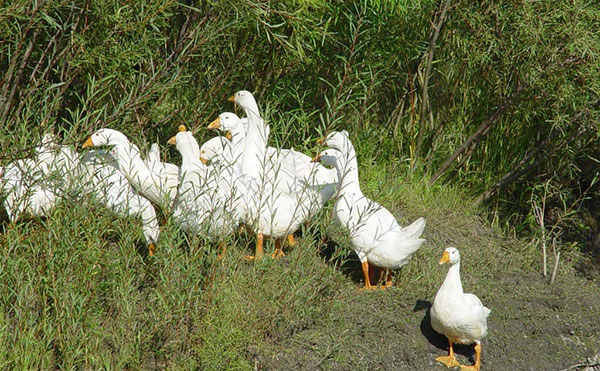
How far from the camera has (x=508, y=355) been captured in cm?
543

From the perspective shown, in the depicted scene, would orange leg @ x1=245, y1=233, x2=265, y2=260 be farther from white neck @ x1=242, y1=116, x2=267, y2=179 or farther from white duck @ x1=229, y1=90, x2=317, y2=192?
white neck @ x1=242, y1=116, x2=267, y2=179

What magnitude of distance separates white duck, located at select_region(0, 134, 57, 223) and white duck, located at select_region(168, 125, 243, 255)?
30.8 inches

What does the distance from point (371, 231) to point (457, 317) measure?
862 mm

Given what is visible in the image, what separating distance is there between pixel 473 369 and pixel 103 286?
2.23 metres

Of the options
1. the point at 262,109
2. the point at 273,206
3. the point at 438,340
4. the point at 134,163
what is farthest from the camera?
the point at 262,109

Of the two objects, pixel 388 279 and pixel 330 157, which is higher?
pixel 330 157

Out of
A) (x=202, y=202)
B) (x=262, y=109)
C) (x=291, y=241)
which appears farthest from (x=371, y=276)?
(x=262, y=109)

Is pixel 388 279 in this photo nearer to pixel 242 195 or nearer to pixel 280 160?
pixel 280 160

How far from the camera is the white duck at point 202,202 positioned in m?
5.04

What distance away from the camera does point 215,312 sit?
4.89 metres

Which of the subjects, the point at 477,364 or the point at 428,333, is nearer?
the point at 477,364

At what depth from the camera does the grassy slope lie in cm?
460

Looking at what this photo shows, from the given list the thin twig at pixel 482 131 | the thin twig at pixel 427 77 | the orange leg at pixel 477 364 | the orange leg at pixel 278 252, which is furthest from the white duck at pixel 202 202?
the thin twig at pixel 482 131

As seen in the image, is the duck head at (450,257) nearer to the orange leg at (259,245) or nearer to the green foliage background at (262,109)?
the green foliage background at (262,109)
